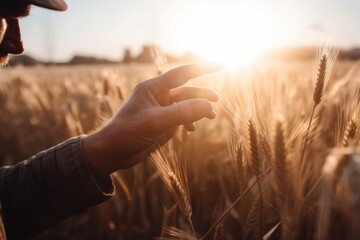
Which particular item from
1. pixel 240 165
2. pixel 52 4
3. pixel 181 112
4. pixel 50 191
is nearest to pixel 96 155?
pixel 50 191

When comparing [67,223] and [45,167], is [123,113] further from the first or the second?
[67,223]

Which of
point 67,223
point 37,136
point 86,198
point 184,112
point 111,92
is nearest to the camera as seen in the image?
point 184,112

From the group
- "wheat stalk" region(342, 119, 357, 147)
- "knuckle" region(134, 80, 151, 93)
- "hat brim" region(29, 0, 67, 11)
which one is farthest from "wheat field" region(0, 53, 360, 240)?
"hat brim" region(29, 0, 67, 11)

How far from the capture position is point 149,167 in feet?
9.77

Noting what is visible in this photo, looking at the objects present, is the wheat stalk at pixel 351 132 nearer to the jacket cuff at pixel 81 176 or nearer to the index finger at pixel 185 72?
the index finger at pixel 185 72

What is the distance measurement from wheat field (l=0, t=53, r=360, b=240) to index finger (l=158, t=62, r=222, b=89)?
0.40 ft

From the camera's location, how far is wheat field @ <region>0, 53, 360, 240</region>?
2.61 feet

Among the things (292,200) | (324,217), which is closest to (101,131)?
(292,200)

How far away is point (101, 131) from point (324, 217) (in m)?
1.15

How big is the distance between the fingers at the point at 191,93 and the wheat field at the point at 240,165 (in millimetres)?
80

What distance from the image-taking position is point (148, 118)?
1.45 meters

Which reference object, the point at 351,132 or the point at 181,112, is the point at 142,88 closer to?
the point at 181,112

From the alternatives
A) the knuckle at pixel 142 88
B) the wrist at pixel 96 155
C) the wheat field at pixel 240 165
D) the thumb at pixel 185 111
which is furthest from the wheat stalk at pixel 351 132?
the wrist at pixel 96 155

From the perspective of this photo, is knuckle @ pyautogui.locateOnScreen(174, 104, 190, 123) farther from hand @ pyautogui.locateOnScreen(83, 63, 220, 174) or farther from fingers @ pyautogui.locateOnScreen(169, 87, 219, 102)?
fingers @ pyautogui.locateOnScreen(169, 87, 219, 102)
